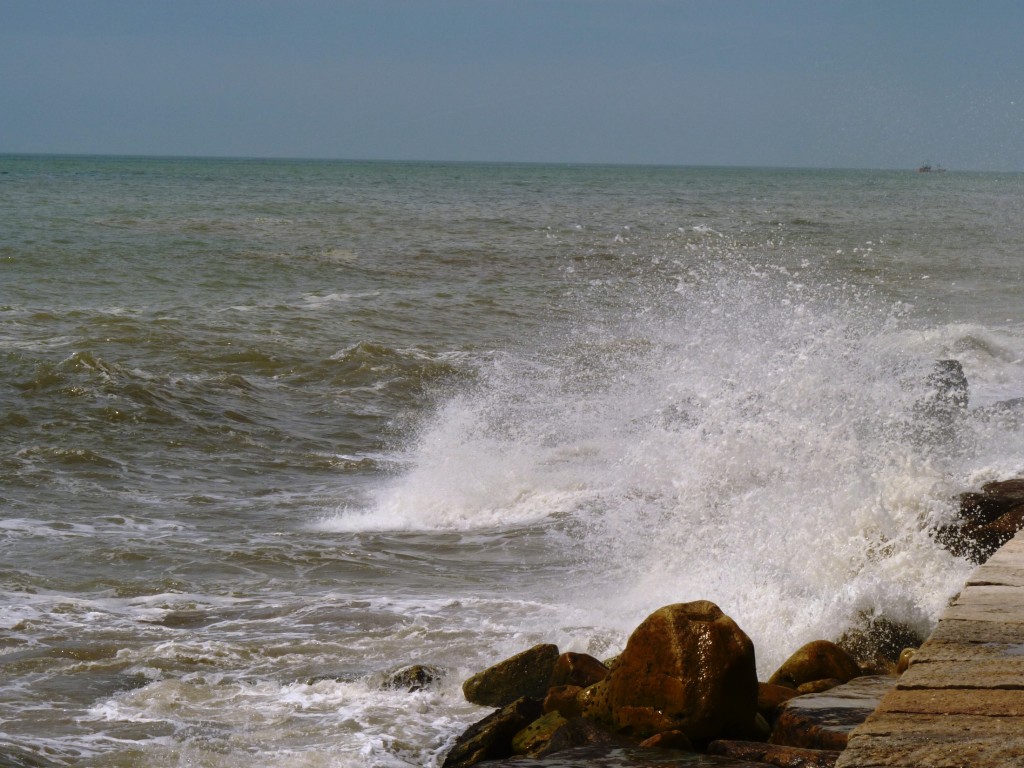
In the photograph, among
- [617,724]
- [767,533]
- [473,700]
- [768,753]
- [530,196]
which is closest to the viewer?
[768,753]

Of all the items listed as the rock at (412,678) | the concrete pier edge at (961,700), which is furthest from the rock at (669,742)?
the rock at (412,678)

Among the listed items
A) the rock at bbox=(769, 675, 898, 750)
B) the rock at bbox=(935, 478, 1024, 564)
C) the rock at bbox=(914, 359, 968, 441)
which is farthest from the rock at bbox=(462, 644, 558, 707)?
the rock at bbox=(914, 359, 968, 441)

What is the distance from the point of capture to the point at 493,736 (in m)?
4.69

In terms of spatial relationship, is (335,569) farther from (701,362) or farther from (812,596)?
(701,362)

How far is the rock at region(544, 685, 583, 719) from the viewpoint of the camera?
4.80m

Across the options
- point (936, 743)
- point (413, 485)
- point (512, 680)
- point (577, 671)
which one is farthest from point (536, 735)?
point (413, 485)

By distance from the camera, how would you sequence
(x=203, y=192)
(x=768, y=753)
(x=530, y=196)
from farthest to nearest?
(x=530, y=196) < (x=203, y=192) < (x=768, y=753)

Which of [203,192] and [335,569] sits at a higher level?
[203,192]

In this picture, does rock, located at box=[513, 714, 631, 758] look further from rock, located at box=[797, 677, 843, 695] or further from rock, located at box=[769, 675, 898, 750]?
rock, located at box=[797, 677, 843, 695]

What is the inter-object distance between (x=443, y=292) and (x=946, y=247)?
14.2m

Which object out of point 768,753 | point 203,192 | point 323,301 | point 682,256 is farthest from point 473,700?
point 203,192

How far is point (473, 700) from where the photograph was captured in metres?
5.39

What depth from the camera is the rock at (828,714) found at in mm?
4121

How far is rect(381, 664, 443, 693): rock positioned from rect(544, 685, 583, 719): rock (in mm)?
774
